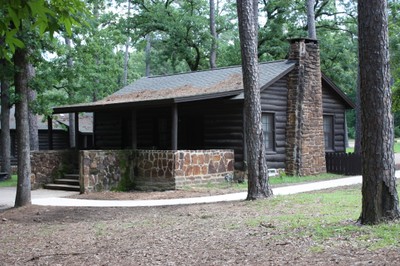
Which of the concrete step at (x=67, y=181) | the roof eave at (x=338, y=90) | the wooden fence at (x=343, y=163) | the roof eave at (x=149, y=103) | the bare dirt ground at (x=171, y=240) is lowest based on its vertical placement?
the bare dirt ground at (x=171, y=240)

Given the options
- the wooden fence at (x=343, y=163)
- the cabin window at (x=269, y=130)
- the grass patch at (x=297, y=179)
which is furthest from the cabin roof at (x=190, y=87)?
the grass patch at (x=297, y=179)

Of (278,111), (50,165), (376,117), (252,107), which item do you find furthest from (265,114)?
(376,117)

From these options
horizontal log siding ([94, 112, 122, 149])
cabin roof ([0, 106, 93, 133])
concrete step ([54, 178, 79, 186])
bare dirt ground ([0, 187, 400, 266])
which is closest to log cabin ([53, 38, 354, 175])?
horizontal log siding ([94, 112, 122, 149])

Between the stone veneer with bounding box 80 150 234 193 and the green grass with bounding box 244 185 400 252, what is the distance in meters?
4.49

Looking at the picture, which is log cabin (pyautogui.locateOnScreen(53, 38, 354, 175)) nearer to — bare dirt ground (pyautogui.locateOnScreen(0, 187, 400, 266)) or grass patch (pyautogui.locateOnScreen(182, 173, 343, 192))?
grass patch (pyautogui.locateOnScreen(182, 173, 343, 192))

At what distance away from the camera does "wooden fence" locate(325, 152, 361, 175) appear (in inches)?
837

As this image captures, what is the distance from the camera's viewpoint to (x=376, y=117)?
7461 millimetres

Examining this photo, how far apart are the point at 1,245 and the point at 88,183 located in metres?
7.36

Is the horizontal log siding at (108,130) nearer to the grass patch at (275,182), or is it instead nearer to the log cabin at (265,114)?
the log cabin at (265,114)

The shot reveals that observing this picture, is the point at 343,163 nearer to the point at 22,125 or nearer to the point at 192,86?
the point at 192,86

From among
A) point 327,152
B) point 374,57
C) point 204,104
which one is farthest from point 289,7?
point 374,57

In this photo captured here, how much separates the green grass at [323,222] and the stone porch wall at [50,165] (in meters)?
9.45

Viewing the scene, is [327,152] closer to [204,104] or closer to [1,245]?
[204,104]

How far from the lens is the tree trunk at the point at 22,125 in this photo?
508 inches
